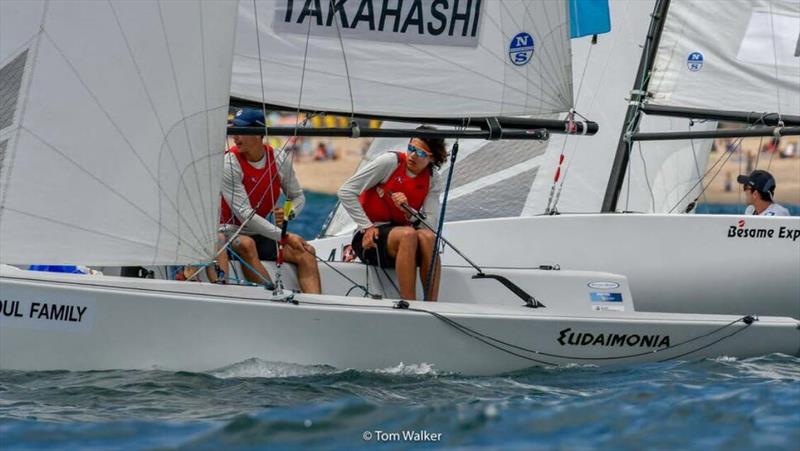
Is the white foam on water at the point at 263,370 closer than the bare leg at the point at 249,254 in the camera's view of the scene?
Yes

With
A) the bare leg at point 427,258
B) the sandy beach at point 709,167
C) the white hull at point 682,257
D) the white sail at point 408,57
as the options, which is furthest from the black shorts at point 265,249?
the sandy beach at point 709,167

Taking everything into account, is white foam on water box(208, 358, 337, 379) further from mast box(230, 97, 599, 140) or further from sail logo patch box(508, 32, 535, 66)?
sail logo patch box(508, 32, 535, 66)

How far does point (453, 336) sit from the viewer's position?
6.81 meters

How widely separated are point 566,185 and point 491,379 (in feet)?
15.2

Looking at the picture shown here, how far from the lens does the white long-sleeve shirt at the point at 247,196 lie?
7402 millimetres

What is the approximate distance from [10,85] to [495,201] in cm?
542

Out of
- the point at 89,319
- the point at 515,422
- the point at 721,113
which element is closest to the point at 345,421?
the point at 515,422

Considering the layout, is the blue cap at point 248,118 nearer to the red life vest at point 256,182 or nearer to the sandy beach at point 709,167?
the red life vest at point 256,182

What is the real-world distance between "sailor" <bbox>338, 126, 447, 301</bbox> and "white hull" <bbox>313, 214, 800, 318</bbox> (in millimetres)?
2158

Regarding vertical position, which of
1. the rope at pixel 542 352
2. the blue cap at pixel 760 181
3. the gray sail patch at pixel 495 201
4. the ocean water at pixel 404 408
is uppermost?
the blue cap at pixel 760 181

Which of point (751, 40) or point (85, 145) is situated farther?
point (751, 40)

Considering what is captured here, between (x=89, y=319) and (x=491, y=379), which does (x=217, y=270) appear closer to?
(x=89, y=319)

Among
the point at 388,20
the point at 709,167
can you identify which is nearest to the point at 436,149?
the point at 388,20

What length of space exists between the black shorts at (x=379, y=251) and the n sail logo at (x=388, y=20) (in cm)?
107
